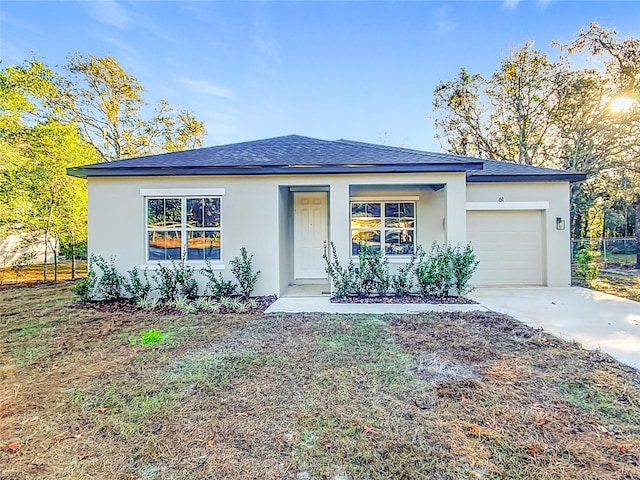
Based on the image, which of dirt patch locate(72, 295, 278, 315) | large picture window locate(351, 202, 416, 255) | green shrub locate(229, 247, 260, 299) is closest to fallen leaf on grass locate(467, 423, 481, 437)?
dirt patch locate(72, 295, 278, 315)

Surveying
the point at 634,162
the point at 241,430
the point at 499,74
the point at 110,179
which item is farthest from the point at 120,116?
the point at 634,162

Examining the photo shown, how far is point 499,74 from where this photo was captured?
62.1ft

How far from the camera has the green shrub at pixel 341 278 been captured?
8445mm

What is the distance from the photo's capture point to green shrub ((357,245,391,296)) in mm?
8359

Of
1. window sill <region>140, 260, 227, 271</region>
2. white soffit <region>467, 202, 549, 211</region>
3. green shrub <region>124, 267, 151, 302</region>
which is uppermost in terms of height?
white soffit <region>467, 202, 549, 211</region>

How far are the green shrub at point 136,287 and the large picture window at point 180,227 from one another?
0.52 meters

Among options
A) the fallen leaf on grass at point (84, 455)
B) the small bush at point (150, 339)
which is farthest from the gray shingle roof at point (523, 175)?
the fallen leaf on grass at point (84, 455)

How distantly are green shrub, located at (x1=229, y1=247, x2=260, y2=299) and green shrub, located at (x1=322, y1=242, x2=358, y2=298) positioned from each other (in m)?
1.85

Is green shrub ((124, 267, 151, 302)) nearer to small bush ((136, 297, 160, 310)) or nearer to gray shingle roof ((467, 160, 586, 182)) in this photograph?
small bush ((136, 297, 160, 310))

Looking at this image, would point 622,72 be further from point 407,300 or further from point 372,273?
point 372,273

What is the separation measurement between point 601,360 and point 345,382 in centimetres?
324

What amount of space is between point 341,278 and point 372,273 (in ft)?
2.51

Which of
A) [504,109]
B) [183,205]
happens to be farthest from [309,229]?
[504,109]

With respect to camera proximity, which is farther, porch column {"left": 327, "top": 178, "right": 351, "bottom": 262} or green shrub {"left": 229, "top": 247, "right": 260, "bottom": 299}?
porch column {"left": 327, "top": 178, "right": 351, "bottom": 262}
